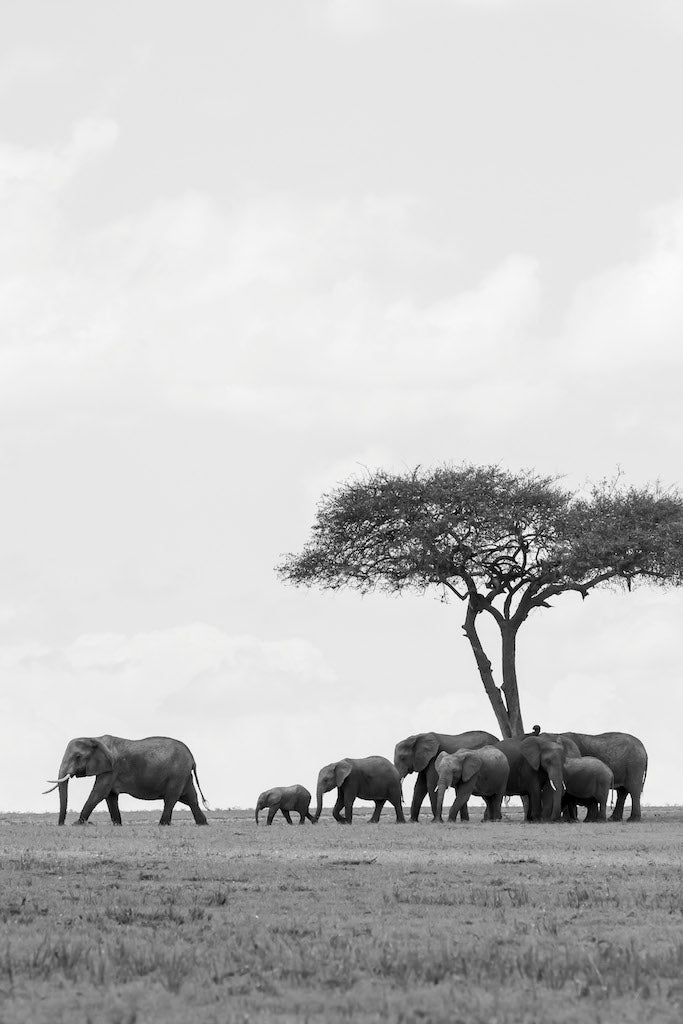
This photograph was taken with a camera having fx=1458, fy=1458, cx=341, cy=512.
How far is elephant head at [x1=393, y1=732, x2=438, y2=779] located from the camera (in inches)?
1617

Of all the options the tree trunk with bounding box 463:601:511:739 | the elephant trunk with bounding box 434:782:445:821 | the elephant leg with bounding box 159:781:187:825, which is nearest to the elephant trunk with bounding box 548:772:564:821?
the elephant trunk with bounding box 434:782:445:821

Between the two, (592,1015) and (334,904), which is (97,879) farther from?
(592,1015)

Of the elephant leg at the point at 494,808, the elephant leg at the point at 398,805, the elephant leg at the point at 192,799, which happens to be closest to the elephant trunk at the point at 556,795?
the elephant leg at the point at 494,808

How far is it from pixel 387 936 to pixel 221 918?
213 cm

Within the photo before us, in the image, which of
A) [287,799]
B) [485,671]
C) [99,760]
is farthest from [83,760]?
[485,671]

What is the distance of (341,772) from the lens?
38.2 m

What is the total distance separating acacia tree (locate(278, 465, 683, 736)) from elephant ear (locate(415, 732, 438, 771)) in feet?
39.1

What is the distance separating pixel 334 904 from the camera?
54.3 feet

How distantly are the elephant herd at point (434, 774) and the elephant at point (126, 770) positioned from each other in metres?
0.02

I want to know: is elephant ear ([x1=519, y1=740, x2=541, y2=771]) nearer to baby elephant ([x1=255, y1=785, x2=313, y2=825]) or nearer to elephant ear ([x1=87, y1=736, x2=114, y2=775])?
baby elephant ([x1=255, y1=785, x2=313, y2=825])

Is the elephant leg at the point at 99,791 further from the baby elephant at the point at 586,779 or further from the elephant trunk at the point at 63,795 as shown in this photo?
the baby elephant at the point at 586,779

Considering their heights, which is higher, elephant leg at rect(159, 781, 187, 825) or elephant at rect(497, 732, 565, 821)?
elephant at rect(497, 732, 565, 821)

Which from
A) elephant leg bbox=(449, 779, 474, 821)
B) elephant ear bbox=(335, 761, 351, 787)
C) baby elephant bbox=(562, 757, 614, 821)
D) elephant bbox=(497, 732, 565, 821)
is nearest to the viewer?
elephant leg bbox=(449, 779, 474, 821)

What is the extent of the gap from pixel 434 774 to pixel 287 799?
4.61 m
